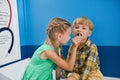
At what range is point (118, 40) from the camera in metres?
1.62

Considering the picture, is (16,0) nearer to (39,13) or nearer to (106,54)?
(39,13)

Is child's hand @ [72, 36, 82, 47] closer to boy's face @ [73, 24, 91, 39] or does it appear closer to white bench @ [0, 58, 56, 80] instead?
boy's face @ [73, 24, 91, 39]

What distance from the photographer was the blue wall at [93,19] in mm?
1628

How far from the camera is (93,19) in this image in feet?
5.55

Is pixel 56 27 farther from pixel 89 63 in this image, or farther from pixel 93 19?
pixel 93 19

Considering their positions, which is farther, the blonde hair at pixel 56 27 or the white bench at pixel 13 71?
the white bench at pixel 13 71

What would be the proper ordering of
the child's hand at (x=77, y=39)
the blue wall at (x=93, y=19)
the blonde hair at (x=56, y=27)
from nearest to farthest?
the blonde hair at (x=56, y=27) < the child's hand at (x=77, y=39) < the blue wall at (x=93, y=19)

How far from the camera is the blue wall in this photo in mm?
1628

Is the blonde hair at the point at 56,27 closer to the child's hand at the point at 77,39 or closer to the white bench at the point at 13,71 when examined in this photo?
the child's hand at the point at 77,39

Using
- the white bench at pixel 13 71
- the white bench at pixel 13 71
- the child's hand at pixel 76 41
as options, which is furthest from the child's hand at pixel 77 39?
the white bench at pixel 13 71

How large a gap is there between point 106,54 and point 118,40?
16 centimetres

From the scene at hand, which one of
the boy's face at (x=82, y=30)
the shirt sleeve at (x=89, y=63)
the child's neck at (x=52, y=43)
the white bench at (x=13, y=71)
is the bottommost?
the white bench at (x=13, y=71)

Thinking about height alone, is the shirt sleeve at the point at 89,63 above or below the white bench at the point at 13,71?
above

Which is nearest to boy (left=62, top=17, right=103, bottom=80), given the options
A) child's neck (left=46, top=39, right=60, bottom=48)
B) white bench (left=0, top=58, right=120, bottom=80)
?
child's neck (left=46, top=39, right=60, bottom=48)
